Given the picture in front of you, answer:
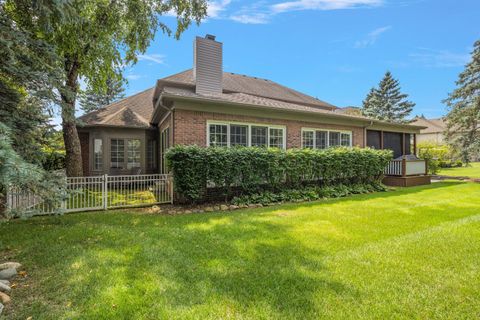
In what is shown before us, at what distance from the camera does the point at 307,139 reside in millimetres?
11430

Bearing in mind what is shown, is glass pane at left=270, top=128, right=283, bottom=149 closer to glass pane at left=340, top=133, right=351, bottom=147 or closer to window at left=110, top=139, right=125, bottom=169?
glass pane at left=340, top=133, right=351, bottom=147

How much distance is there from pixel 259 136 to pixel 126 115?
27.9 ft

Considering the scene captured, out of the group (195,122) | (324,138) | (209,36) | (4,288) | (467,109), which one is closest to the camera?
(4,288)

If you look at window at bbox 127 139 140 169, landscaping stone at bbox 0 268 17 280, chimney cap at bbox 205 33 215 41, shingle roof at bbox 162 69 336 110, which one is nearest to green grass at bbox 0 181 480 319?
landscaping stone at bbox 0 268 17 280

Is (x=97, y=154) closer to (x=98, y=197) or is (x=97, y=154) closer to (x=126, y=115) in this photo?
(x=126, y=115)

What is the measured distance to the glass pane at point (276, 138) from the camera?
10438mm

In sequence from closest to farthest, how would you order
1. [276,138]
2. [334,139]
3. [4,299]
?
[4,299] < [276,138] < [334,139]

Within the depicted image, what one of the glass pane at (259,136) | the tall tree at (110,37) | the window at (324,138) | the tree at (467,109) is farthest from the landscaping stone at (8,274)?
the tree at (467,109)

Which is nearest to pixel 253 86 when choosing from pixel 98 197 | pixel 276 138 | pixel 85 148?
pixel 276 138

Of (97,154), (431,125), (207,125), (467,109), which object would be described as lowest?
(97,154)

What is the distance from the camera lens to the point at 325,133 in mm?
11945

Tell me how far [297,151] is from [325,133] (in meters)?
3.53

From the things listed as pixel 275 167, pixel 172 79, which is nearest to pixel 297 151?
pixel 275 167

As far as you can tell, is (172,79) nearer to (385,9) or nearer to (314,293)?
(385,9)
